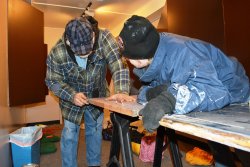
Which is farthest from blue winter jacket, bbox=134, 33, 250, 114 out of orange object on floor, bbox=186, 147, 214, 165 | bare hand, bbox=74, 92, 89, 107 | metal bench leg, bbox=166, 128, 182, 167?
orange object on floor, bbox=186, 147, 214, 165

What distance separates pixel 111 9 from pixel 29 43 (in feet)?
5.99

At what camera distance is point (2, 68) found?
1.88 metres

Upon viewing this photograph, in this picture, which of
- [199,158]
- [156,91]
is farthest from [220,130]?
[199,158]

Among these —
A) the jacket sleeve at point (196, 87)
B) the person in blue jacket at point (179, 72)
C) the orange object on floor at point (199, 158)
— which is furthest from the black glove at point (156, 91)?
the orange object on floor at point (199, 158)

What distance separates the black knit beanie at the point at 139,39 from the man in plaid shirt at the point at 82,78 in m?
0.65

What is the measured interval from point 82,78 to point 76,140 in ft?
1.53

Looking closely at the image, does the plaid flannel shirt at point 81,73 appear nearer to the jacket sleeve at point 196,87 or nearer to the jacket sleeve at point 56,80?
the jacket sleeve at point 56,80

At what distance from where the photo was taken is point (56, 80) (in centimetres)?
164

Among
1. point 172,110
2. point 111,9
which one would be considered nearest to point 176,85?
point 172,110

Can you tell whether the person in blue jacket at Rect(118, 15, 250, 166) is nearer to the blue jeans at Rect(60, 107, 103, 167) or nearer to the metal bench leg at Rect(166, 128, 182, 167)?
the metal bench leg at Rect(166, 128, 182, 167)

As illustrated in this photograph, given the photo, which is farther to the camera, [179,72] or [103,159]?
[103,159]

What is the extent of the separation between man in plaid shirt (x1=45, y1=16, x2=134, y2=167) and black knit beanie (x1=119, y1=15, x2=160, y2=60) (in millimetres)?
646

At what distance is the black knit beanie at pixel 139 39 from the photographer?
83 cm

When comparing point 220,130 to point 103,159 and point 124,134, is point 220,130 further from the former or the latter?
point 103,159
